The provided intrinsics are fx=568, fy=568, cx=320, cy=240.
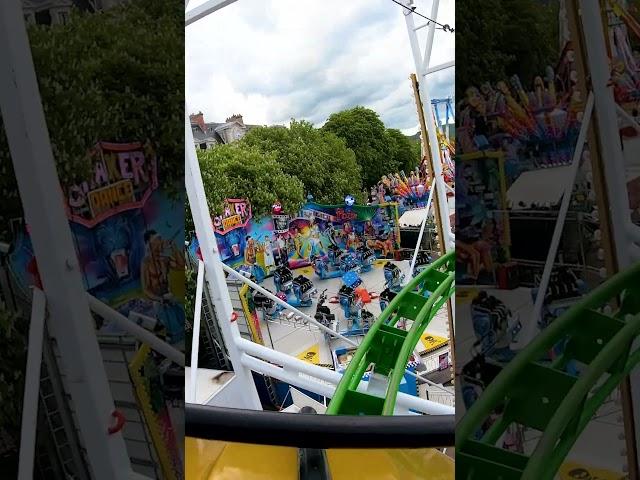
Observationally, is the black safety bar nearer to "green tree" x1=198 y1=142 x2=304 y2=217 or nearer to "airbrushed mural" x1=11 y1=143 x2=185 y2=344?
"airbrushed mural" x1=11 y1=143 x2=185 y2=344

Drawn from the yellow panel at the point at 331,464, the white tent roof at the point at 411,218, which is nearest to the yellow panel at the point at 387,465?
the yellow panel at the point at 331,464

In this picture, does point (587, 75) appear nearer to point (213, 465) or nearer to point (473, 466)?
point (473, 466)

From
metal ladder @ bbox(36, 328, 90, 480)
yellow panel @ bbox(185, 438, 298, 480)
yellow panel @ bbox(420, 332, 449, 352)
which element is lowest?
yellow panel @ bbox(420, 332, 449, 352)

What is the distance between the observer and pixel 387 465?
2.46 m

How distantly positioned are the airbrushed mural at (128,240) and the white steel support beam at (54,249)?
3 centimetres

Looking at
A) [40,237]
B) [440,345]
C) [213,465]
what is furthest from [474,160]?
[440,345]

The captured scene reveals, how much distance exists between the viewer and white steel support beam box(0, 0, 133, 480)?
0.98m

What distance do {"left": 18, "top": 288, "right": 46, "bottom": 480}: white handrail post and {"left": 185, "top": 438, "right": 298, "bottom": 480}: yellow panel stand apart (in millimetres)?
1361

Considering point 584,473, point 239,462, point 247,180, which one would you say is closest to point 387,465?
point 239,462

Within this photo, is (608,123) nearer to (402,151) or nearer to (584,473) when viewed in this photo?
(584,473)

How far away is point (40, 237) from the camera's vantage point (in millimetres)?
1019

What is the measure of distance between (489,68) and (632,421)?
42.0 inches

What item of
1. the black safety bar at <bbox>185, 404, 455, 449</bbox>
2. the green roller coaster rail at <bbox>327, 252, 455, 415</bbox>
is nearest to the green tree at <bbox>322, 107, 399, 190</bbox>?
the green roller coaster rail at <bbox>327, 252, 455, 415</bbox>

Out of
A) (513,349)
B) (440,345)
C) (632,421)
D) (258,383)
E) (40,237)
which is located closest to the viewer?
(40,237)
